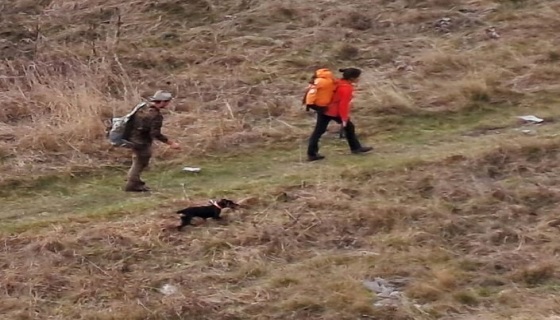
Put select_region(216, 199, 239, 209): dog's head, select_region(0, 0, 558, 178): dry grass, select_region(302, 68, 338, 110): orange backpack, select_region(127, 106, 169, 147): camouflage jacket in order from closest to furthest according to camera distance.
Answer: select_region(216, 199, 239, 209): dog's head, select_region(127, 106, 169, 147): camouflage jacket, select_region(302, 68, 338, 110): orange backpack, select_region(0, 0, 558, 178): dry grass

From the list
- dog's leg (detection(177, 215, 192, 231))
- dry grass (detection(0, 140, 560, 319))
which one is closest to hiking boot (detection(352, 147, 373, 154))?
dry grass (detection(0, 140, 560, 319))

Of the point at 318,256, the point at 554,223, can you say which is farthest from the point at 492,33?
the point at 318,256

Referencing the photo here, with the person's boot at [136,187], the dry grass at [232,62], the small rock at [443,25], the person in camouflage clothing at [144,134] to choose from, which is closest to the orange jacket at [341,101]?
the dry grass at [232,62]

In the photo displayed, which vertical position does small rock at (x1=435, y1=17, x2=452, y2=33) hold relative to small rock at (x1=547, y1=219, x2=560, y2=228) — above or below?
below

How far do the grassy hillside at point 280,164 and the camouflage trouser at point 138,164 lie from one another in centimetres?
18

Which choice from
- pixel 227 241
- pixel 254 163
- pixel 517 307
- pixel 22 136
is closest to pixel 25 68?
pixel 22 136

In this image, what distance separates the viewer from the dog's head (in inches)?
303

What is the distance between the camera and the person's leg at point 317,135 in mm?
9211

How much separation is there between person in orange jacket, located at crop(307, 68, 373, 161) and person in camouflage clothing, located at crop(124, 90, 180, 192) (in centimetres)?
155

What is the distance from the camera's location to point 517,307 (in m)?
6.10

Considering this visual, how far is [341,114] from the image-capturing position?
9.09 metres

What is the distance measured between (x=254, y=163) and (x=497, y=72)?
3725 millimetres

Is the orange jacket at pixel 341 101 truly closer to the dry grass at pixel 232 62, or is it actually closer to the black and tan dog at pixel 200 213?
the dry grass at pixel 232 62

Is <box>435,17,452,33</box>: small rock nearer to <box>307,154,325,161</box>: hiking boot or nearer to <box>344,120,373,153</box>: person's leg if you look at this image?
<box>344,120,373,153</box>: person's leg
